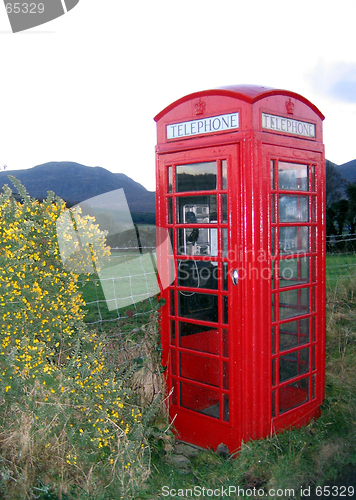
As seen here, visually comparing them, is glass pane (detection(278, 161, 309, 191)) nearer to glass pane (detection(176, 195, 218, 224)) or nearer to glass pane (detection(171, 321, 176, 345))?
glass pane (detection(176, 195, 218, 224))

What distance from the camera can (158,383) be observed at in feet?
12.5

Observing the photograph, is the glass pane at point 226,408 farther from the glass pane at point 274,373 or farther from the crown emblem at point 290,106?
the crown emblem at point 290,106

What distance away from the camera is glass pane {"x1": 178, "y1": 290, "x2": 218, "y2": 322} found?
136 inches

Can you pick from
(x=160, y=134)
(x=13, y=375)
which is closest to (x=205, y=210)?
(x=160, y=134)

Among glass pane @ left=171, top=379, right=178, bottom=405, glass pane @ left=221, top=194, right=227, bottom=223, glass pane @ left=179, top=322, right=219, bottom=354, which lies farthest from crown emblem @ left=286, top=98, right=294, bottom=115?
glass pane @ left=171, top=379, right=178, bottom=405

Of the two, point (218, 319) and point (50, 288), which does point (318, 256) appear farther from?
point (50, 288)

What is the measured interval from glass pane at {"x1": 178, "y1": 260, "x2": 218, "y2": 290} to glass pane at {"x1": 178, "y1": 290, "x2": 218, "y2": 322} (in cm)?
9

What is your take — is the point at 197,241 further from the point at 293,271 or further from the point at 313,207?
the point at 313,207

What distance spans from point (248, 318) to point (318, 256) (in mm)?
1034
